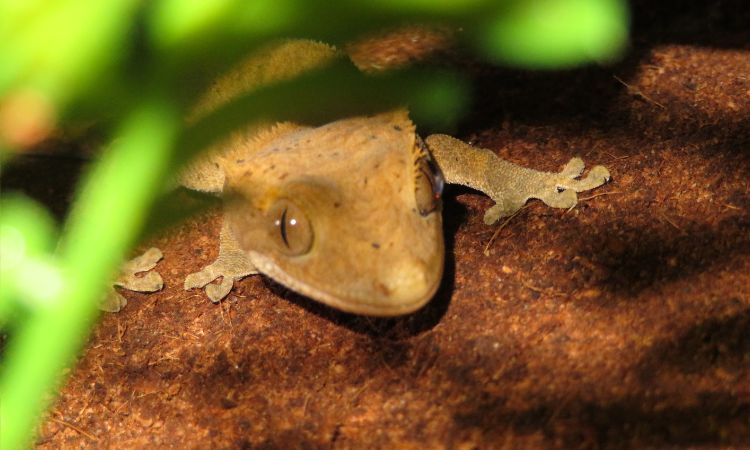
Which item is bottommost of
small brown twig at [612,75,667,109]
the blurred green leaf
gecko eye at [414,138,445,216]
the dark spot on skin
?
the dark spot on skin

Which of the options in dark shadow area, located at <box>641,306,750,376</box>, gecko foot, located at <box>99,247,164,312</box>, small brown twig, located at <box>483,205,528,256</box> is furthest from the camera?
gecko foot, located at <box>99,247,164,312</box>

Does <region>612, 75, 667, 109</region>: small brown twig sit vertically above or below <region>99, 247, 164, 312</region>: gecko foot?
above

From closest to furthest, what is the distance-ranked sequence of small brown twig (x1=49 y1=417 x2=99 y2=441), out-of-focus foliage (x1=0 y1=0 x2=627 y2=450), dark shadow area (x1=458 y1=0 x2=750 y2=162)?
out-of-focus foliage (x1=0 y1=0 x2=627 y2=450)
small brown twig (x1=49 y1=417 x2=99 y2=441)
dark shadow area (x1=458 y1=0 x2=750 y2=162)

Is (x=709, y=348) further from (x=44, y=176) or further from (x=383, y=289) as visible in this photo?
(x=44, y=176)

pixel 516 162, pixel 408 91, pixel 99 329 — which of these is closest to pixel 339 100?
pixel 408 91

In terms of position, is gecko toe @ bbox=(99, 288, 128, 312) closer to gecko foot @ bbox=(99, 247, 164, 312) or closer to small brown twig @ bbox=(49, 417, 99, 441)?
gecko foot @ bbox=(99, 247, 164, 312)

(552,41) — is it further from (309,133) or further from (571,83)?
(571,83)

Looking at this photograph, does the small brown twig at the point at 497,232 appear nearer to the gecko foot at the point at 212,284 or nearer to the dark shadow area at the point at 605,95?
the dark shadow area at the point at 605,95

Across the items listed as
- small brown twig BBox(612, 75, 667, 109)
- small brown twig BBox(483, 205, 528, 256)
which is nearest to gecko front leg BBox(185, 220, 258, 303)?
small brown twig BBox(483, 205, 528, 256)

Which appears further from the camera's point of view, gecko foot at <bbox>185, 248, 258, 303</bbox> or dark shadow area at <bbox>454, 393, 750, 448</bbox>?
gecko foot at <bbox>185, 248, 258, 303</bbox>

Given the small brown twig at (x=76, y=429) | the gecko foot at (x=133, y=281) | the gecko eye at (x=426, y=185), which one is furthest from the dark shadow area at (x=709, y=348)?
the gecko foot at (x=133, y=281)
